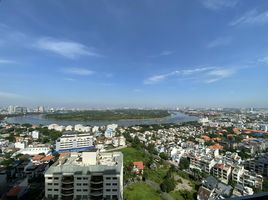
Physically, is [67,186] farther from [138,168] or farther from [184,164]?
[184,164]

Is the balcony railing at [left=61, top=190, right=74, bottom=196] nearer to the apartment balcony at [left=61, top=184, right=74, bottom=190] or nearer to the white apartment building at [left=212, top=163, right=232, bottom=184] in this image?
the apartment balcony at [left=61, top=184, right=74, bottom=190]

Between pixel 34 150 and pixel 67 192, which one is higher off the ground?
pixel 67 192

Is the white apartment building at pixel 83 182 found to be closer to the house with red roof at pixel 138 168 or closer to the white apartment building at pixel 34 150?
the house with red roof at pixel 138 168

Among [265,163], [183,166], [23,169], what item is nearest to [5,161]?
[23,169]

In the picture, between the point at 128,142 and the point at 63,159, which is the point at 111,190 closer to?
the point at 63,159

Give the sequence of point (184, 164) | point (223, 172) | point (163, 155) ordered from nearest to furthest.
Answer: point (223, 172)
point (184, 164)
point (163, 155)

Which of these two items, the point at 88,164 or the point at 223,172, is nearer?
the point at 88,164

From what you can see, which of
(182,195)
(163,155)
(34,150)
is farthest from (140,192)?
(34,150)
